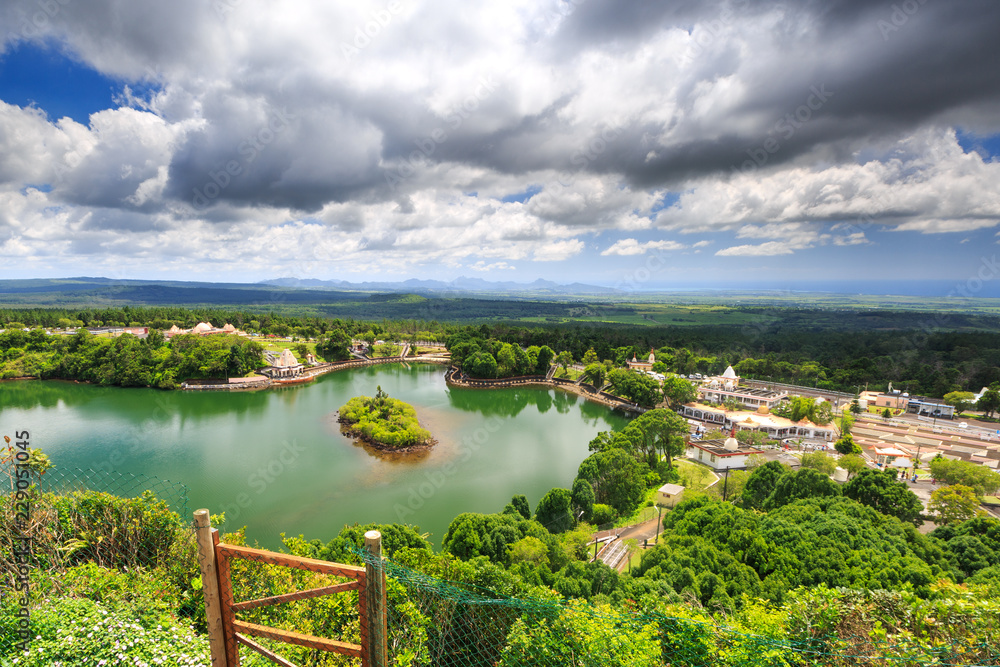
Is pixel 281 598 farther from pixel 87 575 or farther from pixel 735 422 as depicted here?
pixel 735 422

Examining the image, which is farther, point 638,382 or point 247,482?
point 638,382

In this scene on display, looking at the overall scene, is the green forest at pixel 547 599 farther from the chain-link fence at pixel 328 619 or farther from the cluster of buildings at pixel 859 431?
the cluster of buildings at pixel 859 431

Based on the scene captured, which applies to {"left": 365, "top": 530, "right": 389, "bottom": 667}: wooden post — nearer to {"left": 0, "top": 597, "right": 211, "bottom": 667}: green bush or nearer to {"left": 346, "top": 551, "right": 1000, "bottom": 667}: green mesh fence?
{"left": 346, "top": 551, "right": 1000, "bottom": 667}: green mesh fence

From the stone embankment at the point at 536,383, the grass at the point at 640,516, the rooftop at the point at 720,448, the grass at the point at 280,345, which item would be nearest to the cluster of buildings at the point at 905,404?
the rooftop at the point at 720,448

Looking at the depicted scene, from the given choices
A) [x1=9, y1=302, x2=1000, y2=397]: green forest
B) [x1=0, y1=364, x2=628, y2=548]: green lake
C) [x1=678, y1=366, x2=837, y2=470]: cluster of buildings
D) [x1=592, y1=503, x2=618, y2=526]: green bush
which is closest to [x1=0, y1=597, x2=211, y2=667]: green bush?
[x1=0, y1=364, x2=628, y2=548]: green lake

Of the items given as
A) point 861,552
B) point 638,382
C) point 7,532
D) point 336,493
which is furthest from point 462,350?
point 7,532

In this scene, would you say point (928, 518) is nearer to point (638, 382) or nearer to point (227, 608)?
point (638, 382)

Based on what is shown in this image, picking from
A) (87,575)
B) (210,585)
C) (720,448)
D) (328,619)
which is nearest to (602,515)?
(720,448)

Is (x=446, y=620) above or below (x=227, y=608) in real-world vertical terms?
below
